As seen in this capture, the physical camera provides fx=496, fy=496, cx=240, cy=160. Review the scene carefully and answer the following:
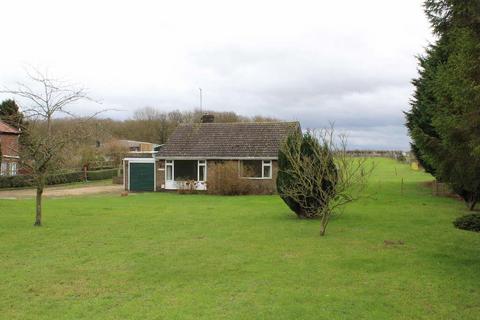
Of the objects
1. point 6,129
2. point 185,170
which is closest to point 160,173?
point 185,170

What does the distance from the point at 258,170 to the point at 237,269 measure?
23.1 metres

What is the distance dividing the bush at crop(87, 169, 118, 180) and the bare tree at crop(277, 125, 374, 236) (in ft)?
115

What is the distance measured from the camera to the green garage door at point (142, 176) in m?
35.6

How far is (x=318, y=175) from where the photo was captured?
14992 mm

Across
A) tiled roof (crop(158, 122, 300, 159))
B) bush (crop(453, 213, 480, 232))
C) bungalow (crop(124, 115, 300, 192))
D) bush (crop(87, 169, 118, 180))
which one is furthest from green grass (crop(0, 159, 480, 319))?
bush (crop(87, 169, 118, 180))

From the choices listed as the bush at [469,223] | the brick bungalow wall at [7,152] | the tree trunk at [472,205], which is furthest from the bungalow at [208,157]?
the bush at [469,223]

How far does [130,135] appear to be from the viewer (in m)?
79.0

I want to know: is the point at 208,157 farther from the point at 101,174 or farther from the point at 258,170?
the point at 101,174

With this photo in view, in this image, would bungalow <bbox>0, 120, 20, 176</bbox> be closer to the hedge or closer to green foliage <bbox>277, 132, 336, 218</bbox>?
the hedge

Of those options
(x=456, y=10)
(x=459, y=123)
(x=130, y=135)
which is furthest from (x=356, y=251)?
(x=130, y=135)

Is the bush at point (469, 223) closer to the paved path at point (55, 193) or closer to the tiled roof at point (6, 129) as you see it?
the paved path at point (55, 193)

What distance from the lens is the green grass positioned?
22.8 ft

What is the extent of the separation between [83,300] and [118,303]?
587 millimetres

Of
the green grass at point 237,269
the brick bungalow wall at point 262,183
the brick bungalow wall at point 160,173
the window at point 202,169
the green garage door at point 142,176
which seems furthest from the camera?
A: the green garage door at point 142,176
